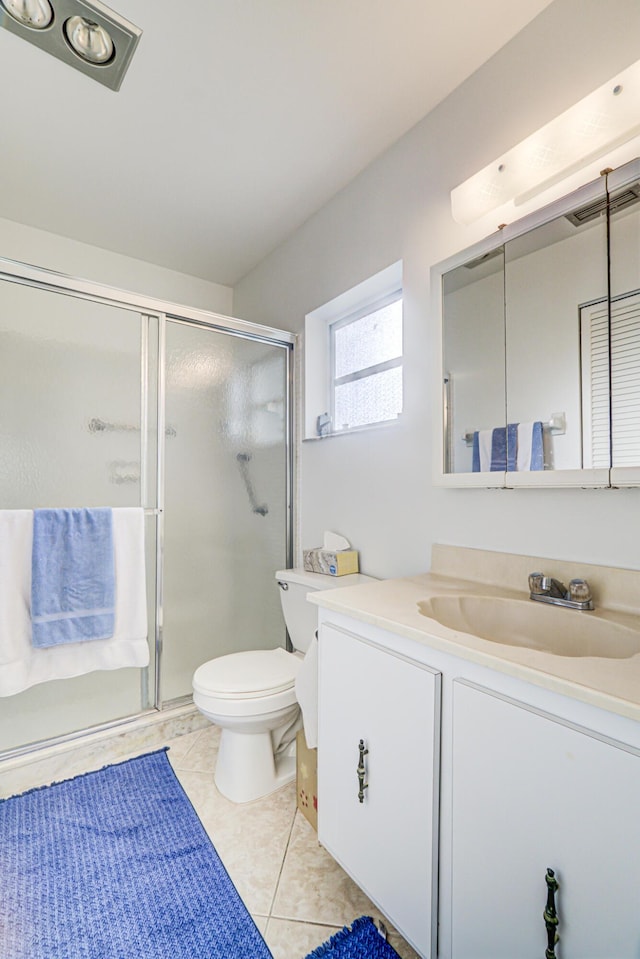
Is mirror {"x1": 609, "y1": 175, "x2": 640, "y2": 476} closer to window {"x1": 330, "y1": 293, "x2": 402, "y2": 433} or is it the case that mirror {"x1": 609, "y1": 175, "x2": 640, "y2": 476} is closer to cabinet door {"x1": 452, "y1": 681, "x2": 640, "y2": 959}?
cabinet door {"x1": 452, "y1": 681, "x2": 640, "y2": 959}

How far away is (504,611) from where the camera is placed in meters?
1.16

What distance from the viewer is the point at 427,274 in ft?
5.11

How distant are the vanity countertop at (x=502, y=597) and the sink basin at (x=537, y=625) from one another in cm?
2

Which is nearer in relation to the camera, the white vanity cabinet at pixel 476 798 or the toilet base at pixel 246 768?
the white vanity cabinet at pixel 476 798

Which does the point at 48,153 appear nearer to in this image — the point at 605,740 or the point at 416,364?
the point at 416,364

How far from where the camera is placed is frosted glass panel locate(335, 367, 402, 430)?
1902mm

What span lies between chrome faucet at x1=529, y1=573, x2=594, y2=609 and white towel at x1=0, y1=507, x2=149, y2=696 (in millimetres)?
1484

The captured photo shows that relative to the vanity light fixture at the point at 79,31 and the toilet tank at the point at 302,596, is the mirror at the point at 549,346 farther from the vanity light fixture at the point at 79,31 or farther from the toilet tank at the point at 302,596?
the vanity light fixture at the point at 79,31

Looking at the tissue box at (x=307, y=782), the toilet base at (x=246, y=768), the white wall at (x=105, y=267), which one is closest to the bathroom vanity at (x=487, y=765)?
the tissue box at (x=307, y=782)

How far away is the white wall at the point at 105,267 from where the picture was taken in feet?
7.30

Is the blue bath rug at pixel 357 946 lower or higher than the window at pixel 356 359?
lower

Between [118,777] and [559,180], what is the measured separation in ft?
7.98

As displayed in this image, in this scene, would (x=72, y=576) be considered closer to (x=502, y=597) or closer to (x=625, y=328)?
(x=502, y=597)

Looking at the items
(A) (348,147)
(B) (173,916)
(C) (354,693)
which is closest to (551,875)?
(C) (354,693)
